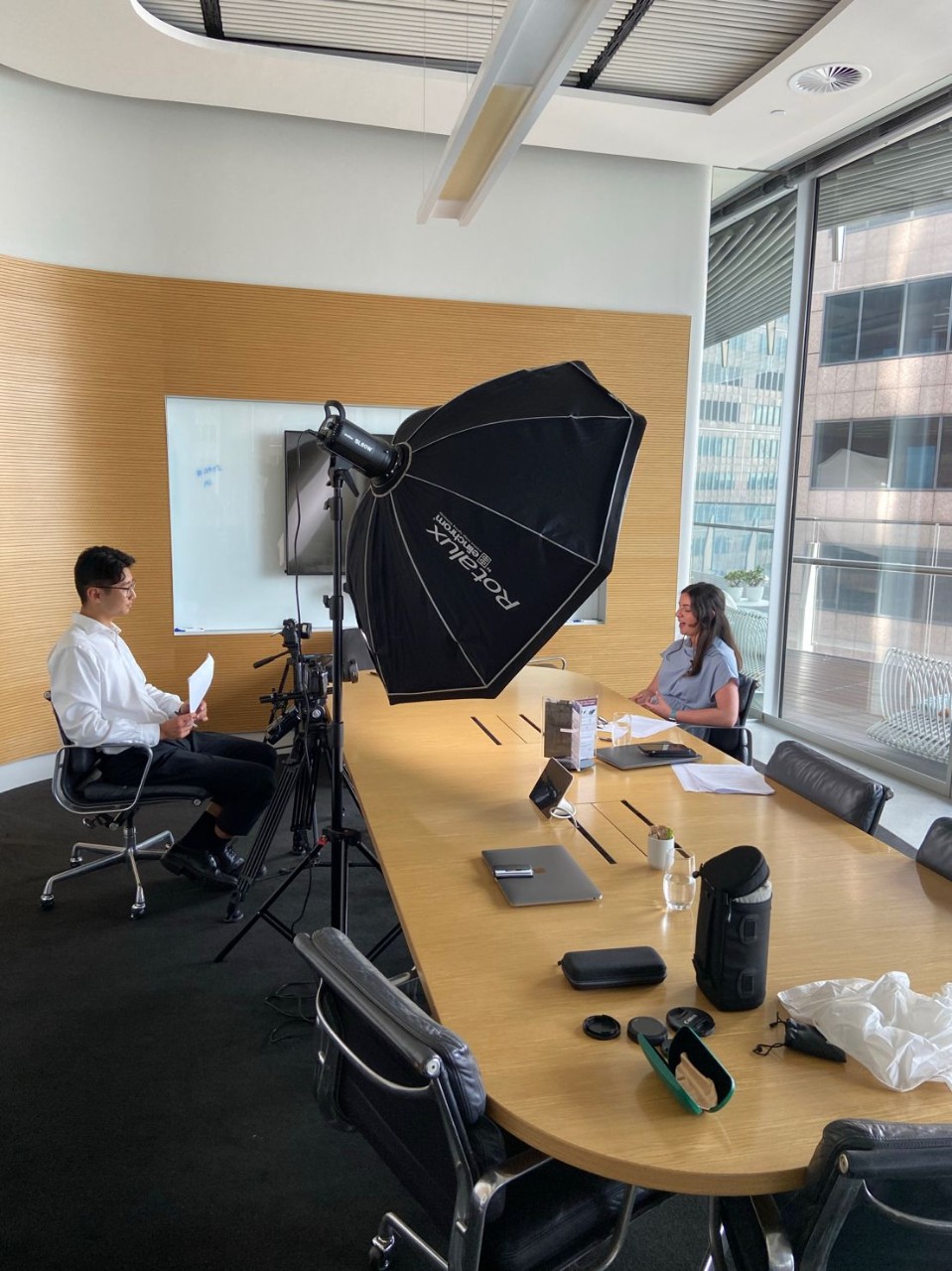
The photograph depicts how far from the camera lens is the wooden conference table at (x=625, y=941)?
1310 mm

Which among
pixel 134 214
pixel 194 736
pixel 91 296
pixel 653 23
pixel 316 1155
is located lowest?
pixel 316 1155

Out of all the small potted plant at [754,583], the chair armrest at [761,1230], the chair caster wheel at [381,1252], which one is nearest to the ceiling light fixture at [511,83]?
the chair armrest at [761,1230]

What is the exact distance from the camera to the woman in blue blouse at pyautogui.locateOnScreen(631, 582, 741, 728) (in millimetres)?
3938

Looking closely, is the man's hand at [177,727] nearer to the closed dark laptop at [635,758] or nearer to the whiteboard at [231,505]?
the closed dark laptop at [635,758]

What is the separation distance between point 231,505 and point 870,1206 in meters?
5.03

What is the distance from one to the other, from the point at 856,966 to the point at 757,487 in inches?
214

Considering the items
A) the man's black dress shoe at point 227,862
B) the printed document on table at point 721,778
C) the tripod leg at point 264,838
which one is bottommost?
the man's black dress shoe at point 227,862

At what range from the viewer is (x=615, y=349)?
5.93m

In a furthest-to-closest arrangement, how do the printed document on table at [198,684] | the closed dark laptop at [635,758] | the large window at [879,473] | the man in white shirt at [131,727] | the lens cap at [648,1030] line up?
the large window at [879,473] → the printed document on table at [198,684] → the man in white shirt at [131,727] → the closed dark laptop at [635,758] → the lens cap at [648,1030]

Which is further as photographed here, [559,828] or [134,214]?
[134,214]

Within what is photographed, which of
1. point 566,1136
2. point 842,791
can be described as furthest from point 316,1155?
point 842,791

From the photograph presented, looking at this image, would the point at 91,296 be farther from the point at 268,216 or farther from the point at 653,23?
the point at 653,23

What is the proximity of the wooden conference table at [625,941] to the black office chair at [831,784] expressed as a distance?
0.05 metres

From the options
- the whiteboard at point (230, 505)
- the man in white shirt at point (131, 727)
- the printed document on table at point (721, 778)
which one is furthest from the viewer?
the whiteboard at point (230, 505)
